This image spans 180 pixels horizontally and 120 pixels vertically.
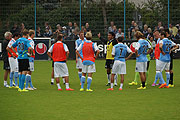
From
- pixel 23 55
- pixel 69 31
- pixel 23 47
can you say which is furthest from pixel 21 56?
pixel 69 31

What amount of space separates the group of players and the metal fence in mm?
13071

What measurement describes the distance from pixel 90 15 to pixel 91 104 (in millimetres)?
17988

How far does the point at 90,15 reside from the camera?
2778 cm

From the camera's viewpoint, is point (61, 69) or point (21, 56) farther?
point (61, 69)

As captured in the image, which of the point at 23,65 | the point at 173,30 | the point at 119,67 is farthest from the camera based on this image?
the point at 173,30

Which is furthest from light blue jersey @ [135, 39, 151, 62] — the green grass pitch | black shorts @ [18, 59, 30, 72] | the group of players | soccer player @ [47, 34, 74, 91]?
black shorts @ [18, 59, 30, 72]

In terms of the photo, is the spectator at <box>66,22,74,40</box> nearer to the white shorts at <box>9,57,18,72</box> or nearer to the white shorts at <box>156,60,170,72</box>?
the white shorts at <box>9,57,18,72</box>

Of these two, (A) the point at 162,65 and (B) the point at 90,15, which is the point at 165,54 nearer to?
(A) the point at 162,65

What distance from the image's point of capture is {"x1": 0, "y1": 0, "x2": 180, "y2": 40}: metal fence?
89.7ft

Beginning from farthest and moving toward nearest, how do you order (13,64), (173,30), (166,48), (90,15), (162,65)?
(90,15)
(173,30)
(13,64)
(162,65)
(166,48)

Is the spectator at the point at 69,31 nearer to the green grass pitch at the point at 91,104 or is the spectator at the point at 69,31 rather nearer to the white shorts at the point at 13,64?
the green grass pitch at the point at 91,104

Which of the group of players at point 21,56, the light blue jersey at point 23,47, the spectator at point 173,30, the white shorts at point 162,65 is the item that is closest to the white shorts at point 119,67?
the white shorts at point 162,65

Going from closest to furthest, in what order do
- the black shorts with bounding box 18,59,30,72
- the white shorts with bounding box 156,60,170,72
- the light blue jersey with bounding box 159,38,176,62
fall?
1. the black shorts with bounding box 18,59,30,72
2. the light blue jersey with bounding box 159,38,176,62
3. the white shorts with bounding box 156,60,170,72

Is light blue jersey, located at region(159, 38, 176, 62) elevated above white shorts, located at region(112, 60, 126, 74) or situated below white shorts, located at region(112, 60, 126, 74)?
above
